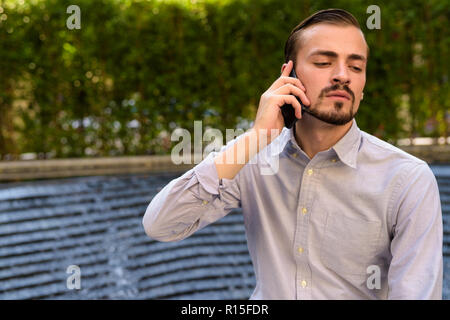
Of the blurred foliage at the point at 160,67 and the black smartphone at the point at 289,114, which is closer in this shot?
the black smartphone at the point at 289,114

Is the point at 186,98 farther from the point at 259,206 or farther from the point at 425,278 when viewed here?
the point at 425,278

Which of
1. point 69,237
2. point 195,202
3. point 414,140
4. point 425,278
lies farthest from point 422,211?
point 414,140

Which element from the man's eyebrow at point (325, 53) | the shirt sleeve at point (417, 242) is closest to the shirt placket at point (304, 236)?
the shirt sleeve at point (417, 242)

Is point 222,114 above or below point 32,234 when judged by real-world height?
above

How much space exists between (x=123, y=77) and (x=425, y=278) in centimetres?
514

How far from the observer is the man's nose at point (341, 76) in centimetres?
188

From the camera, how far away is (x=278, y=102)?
198cm

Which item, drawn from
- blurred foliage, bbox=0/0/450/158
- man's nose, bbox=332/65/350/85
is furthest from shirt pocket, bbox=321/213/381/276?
blurred foliage, bbox=0/0/450/158

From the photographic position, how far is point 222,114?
21.4 ft

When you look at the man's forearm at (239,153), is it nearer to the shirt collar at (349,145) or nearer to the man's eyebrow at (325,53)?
the shirt collar at (349,145)

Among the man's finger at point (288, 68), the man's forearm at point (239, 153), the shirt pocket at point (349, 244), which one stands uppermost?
the man's finger at point (288, 68)

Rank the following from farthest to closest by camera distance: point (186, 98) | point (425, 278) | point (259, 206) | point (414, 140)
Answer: point (414, 140) < point (186, 98) < point (259, 206) < point (425, 278)

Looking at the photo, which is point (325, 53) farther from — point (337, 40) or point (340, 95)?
point (340, 95)

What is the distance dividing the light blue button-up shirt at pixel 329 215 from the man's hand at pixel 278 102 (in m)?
0.16
